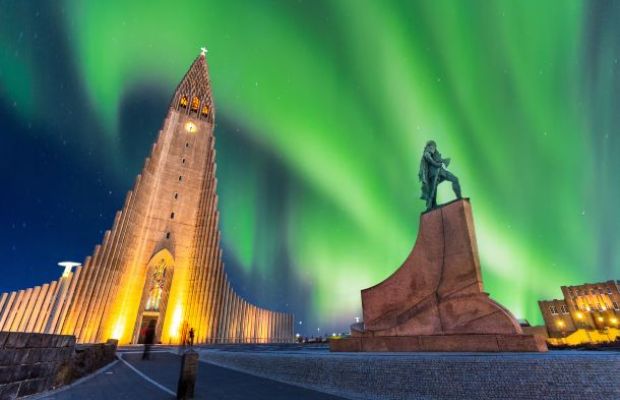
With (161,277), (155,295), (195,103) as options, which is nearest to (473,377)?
(155,295)

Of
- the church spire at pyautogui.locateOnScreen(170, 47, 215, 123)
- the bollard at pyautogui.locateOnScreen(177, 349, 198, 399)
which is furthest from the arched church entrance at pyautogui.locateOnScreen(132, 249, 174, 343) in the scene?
the bollard at pyautogui.locateOnScreen(177, 349, 198, 399)

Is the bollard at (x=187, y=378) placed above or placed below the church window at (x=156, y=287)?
below

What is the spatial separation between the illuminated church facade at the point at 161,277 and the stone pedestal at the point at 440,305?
2254cm

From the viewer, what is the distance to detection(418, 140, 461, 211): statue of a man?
10613 millimetres

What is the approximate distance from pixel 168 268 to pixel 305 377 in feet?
93.9

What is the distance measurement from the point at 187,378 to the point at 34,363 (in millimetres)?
2644

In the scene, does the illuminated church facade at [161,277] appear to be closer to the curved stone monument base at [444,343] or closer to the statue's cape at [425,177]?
the curved stone monument base at [444,343]

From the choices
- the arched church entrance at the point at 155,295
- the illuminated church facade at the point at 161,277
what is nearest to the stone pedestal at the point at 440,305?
the illuminated church facade at the point at 161,277

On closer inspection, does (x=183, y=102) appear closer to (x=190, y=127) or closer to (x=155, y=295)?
(x=190, y=127)

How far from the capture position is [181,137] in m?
37.2

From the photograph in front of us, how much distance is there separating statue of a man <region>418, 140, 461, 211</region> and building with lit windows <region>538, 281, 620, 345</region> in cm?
5381

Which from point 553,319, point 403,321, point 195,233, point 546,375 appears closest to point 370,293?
point 403,321

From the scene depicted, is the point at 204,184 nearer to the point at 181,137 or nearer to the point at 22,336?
the point at 181,137

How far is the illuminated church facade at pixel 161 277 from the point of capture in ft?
86.3
